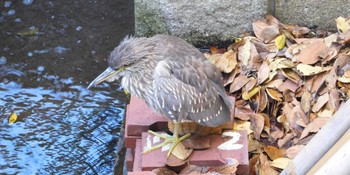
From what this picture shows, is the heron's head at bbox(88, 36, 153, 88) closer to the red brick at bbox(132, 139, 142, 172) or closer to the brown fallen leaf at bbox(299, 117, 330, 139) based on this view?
the red brick at bbox(132, 139, 142, 172)

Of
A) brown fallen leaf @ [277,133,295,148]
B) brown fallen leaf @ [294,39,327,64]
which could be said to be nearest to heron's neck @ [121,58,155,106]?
brown fallen leaf @ [277,133,295,148]

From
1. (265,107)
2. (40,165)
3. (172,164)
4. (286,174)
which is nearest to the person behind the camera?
(286,174)

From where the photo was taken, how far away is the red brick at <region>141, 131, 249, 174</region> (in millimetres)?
3665

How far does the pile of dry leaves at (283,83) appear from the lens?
4055 millimetres

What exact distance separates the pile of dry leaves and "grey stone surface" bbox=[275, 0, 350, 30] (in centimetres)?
6

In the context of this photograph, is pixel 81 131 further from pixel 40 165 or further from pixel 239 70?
pixel 239 70

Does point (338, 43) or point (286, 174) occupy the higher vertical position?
point (338, 43)

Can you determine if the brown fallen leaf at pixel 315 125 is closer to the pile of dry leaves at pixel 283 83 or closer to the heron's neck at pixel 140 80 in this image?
the pile of dry leaves at pixel 283 83

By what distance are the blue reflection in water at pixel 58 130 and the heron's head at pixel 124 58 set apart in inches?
34.1

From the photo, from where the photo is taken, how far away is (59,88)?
202 inches

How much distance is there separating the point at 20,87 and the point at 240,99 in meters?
1.62

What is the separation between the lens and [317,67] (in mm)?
4305

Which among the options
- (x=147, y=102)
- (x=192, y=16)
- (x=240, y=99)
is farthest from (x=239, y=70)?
(x=147, y=102)

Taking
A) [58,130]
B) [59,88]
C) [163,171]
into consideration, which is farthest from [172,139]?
[59,88]
